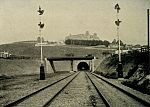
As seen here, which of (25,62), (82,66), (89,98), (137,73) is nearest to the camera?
(89,98)

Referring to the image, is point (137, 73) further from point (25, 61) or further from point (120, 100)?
point (25, 61)

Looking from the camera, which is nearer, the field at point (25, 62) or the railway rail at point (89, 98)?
the railway rail at point (89, 98)

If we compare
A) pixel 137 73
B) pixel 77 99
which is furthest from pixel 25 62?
pixel 77 99

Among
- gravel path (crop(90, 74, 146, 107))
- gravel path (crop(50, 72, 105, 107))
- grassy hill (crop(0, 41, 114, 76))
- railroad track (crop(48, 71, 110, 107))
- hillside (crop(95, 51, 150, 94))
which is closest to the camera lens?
gravel path (crop(90, 74, 146, 107))

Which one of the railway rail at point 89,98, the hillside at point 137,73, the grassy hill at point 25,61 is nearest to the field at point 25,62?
the grassy hill at point 25,61

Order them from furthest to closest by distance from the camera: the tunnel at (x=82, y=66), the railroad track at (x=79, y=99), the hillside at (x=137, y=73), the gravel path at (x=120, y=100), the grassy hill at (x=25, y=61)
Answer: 1. the tunnel at (x=82, y=66)
2. the grassy hill at (x=25, y=61)
3. the hillside at (x=137, y=73)
4. the railroad track at (x=79, y=99)
5. the gravel path at (x=120, y=100)

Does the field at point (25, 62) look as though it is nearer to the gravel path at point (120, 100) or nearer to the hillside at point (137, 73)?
the hillside at point (137, 73)

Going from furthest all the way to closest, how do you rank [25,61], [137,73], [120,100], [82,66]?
[82,66] < [25,61] < [137,73] < [120,100]

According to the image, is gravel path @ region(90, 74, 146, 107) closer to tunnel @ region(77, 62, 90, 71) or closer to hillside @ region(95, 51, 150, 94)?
hillside @ region(95, 51, 150, 94)

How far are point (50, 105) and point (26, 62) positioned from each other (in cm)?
6641

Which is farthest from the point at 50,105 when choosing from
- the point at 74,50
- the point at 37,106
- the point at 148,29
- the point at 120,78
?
the point at 74,50

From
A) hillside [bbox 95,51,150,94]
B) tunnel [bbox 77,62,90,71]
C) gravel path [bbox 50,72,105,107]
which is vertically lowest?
tunnel [bbox 77,62,90,71]

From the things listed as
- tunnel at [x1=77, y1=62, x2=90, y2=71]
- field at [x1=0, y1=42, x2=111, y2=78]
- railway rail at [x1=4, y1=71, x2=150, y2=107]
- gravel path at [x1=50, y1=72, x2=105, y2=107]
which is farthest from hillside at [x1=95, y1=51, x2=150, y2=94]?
tunnel at [x1=77, y1=62, x2=90, y2=71]

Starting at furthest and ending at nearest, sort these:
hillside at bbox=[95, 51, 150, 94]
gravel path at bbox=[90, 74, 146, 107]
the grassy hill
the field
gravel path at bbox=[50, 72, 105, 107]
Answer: the grassy hill, the field, hillside at bbox=[95, 51, 150, 94], gravel path at bbox=[50, 72, 105, 107], gravel path at bbox=[90, 74, 146, 107]
